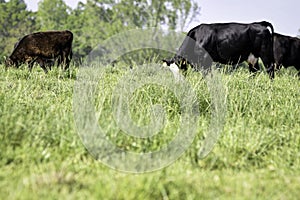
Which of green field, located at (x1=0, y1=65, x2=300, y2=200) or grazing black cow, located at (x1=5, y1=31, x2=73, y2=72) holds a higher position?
green field, located at (x1=0, y1=65, x2=300, y2=200)

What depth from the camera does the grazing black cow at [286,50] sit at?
11.8 meters

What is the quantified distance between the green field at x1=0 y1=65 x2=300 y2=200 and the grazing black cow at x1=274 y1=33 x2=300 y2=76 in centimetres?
747

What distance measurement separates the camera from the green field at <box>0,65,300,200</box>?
A: 2.42 meters

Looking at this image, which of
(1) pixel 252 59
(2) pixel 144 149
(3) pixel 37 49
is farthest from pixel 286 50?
(2) pixel 144 149

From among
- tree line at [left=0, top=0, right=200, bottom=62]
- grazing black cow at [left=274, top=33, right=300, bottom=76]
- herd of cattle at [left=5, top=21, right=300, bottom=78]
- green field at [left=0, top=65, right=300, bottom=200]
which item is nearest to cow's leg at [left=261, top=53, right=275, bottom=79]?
herd of cattle at [left=5, top=21, right=300, bottom=78]

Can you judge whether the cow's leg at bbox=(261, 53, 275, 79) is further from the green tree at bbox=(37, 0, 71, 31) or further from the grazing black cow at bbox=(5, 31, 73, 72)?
the green tree at bbox=(37, 0, 71, 31)

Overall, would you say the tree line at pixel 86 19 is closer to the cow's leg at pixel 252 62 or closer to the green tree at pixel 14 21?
the green tree at pixel 14 21

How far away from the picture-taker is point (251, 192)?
8.36 ft

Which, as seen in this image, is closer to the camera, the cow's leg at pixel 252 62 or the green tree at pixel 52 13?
the cow's leg at pixel 252 62

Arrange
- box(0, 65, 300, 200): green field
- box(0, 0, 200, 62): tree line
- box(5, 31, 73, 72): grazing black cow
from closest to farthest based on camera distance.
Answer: box(0, 65, 300, 200): green field < box(5, 31, 73, 72): grazing black cow < box(0, 0, 200, 62): tree line

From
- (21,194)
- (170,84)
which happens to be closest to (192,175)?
(21,194)

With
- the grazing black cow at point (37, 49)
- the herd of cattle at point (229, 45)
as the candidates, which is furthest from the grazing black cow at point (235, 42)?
the grazing black cow at point (37, 49)

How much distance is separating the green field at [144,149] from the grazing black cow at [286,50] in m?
7.47

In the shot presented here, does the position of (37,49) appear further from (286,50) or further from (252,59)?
(286,50)
